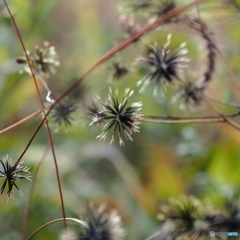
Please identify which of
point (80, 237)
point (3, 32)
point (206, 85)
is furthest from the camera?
point (3, 32)

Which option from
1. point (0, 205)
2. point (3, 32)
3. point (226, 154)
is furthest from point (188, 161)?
point (3, 32)

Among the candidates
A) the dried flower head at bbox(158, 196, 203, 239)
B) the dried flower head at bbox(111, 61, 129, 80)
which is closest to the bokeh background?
the dried flower head at bbox(111, 61, 129, 80)

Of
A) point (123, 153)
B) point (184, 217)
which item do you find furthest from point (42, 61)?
point (123, 153)

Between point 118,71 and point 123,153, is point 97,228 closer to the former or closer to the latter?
point 118,71

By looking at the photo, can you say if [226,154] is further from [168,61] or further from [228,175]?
[168,61]

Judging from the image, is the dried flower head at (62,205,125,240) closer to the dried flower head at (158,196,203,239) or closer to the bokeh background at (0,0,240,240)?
the dried flower head at (158,196,203,239)

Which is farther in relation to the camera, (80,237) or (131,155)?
(131,155)
